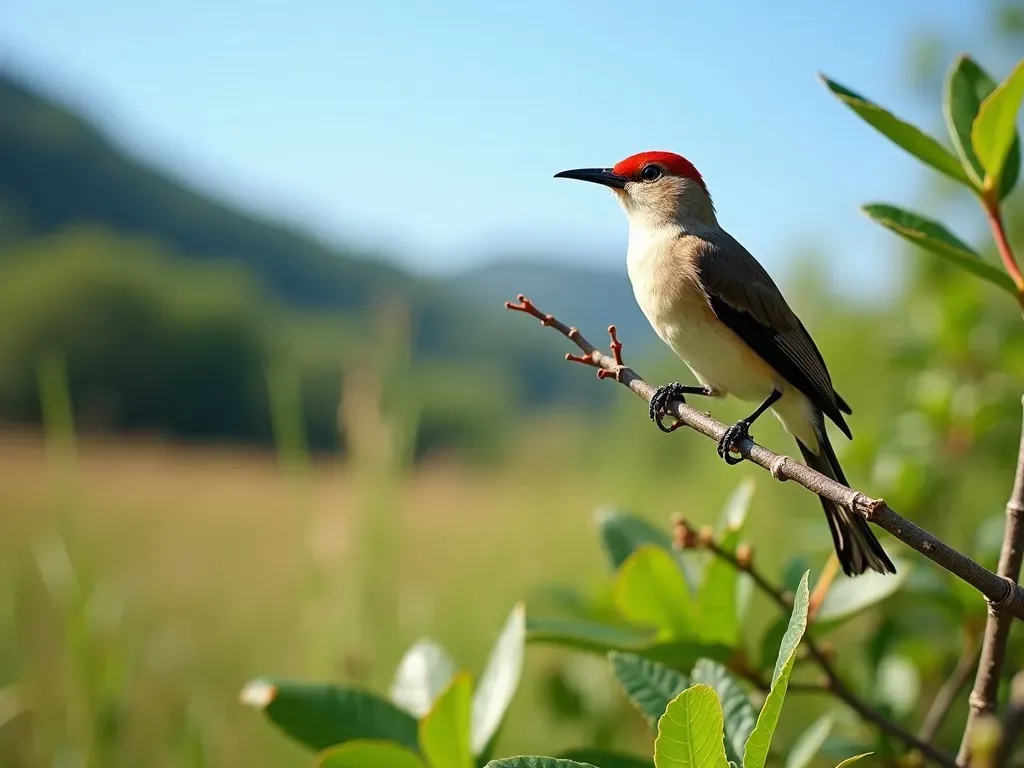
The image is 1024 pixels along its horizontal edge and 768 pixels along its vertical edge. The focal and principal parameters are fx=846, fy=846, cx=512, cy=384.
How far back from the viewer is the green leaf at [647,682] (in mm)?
885

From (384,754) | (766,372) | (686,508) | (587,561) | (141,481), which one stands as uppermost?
(766,372)

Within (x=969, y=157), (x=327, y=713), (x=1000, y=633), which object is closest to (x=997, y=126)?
(x=969, y=157)

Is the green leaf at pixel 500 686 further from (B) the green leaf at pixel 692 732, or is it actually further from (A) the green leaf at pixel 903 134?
(A) the green leaf at pixel 903 134

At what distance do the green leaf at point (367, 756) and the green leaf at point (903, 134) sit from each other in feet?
2.96

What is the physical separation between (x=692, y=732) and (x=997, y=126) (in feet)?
2.62

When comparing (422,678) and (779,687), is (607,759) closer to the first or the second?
(422,678)

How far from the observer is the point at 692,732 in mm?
659

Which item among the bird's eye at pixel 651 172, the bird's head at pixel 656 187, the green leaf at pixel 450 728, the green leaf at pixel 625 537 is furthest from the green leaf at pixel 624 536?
the bird's eye at pixel 651 172

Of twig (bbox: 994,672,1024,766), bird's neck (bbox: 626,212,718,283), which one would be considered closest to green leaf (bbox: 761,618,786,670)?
twig (bbox: 994,672,1024,766)

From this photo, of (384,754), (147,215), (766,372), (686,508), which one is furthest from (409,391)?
(147,215)

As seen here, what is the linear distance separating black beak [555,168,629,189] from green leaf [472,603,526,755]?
1317mm

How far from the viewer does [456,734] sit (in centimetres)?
96

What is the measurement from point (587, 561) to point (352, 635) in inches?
148

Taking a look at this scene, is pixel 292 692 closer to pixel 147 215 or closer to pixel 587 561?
pixel 587 561
